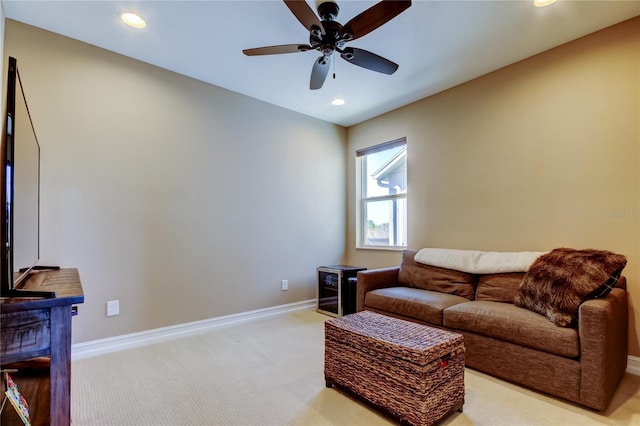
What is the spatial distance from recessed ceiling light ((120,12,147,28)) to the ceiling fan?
94cm

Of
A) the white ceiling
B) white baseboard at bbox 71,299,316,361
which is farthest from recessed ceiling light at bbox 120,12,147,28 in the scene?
white baseboard at bbox 71,299,316,361

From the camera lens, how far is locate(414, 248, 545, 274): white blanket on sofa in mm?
2723

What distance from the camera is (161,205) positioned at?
10.4 ft

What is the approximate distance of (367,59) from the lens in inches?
91.7

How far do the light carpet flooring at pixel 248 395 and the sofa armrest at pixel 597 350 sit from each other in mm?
108

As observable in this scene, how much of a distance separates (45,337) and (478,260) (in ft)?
10.3

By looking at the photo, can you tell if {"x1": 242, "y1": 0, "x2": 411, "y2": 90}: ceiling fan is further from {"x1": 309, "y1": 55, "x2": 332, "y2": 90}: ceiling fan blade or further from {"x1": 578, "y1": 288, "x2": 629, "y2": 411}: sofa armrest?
{"x1": 578, "y1": 288, "x2": 629, "y2": 411}: sofa armrest

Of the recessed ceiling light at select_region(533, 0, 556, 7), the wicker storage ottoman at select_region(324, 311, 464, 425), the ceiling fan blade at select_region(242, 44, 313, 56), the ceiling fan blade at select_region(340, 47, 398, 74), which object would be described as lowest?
the wicker storage ottoman at select_region(324, 311, 464, 425)

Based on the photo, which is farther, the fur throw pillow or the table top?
the fur throw pillow

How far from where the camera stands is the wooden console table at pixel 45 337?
1108mm

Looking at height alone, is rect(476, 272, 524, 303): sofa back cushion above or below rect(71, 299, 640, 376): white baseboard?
above

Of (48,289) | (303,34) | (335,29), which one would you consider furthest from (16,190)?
(303,34)

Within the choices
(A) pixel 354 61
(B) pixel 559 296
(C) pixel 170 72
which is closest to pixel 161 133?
(C) pixel 170 72

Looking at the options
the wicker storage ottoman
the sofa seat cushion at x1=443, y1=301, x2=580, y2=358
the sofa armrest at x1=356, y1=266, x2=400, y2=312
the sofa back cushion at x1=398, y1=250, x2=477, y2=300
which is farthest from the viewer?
the sofa armrest at x1=356, y1=266, x2=400, y2=312
